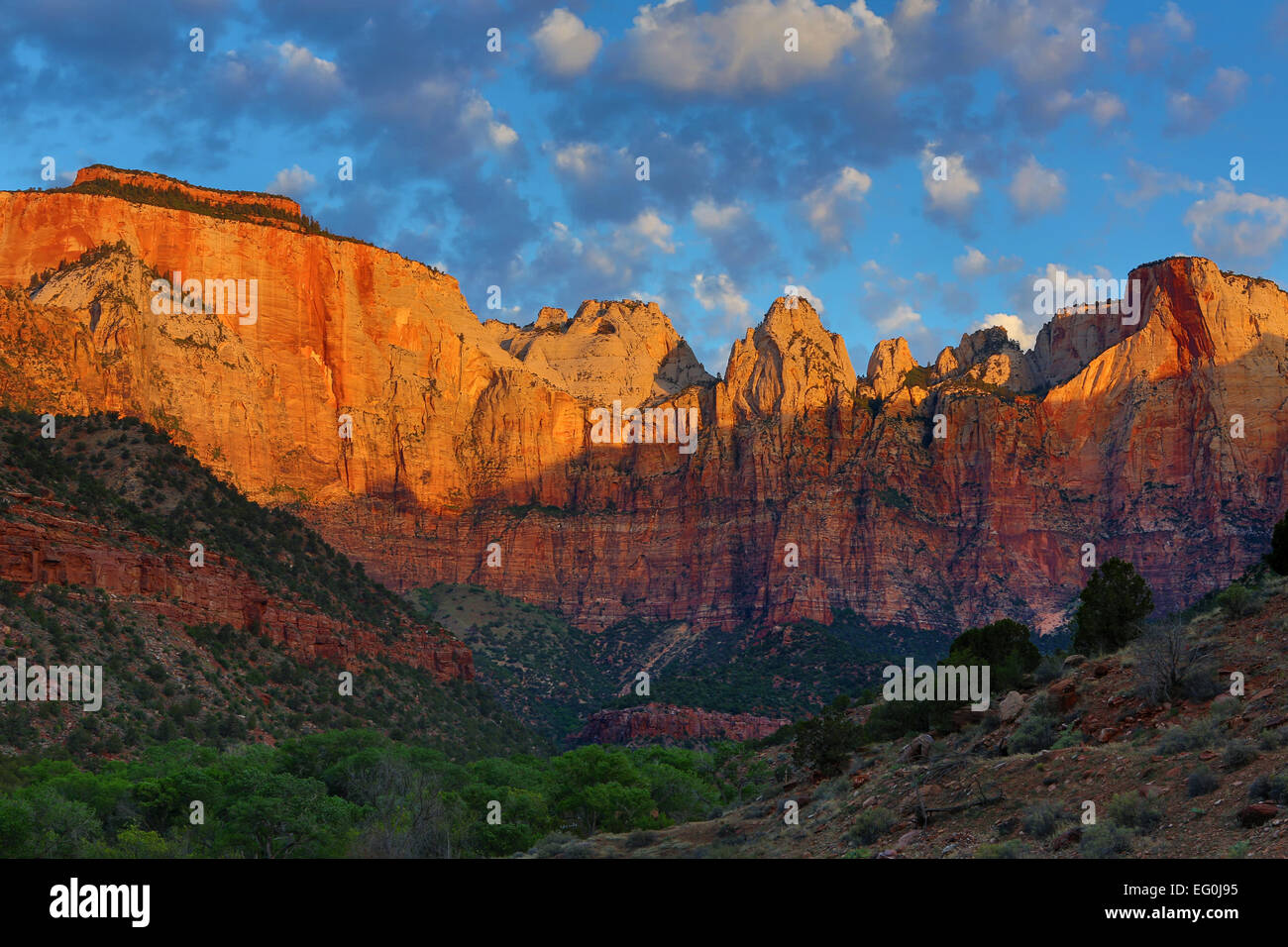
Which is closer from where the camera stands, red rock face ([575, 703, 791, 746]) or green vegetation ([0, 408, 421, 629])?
green vegetation ([0, 408, 421, 629])

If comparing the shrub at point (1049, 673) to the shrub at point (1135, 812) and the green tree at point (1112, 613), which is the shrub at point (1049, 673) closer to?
the green tree at point (1112, 613)

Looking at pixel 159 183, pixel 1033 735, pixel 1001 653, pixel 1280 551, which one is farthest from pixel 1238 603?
pixel 159 183

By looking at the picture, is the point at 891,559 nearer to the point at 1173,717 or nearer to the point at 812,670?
the point at 812,670

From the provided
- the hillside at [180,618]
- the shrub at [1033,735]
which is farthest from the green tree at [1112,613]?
the hillside at [180,618]

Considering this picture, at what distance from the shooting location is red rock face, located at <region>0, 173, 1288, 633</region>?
142m

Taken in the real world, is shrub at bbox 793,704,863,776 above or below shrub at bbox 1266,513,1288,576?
below

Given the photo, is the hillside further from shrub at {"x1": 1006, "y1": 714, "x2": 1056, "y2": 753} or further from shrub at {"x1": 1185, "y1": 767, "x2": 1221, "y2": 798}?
shrub at {"x1": 1185, "y1": 767, "x2": 1221, "y2": 798}

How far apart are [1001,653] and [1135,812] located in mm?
31826

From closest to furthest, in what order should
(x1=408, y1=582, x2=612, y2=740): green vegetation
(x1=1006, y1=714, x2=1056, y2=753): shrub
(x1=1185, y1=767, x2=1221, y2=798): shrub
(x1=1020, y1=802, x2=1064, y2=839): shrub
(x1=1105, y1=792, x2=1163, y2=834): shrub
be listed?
(x1=1105, y1=792, x2=1163, y2=834): shrub, (x1=1185, y1=767, x2=1221, y2=798): shrub, (x1=1020, y1=802, x2=1064, y2=839): shrub, (x1=1006, y1=714, x2=1056, y2=753): shrub, (x1=408, y1=582, x2=612, y2=740): green vegetation

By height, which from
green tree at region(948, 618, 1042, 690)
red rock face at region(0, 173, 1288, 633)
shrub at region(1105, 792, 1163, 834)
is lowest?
shrub at region(1105, 792, 1163, 834)

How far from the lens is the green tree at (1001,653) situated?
42062mm

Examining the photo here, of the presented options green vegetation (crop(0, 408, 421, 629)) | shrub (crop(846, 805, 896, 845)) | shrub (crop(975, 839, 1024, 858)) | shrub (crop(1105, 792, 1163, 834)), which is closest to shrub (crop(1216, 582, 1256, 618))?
shrub (crop(846, 805, 896, 845))

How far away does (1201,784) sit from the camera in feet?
63.3

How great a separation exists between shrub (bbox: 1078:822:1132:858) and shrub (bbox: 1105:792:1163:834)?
0.44 meters
